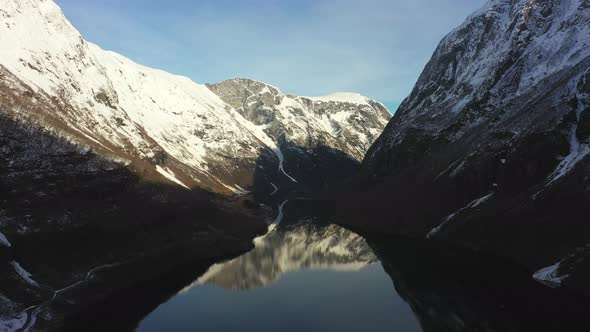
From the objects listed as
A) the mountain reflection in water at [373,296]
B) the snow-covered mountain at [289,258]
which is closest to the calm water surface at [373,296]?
the mountain reflection in water at [373,296]

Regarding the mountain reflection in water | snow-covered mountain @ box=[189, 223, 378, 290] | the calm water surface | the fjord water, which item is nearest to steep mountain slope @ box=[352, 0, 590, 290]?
the mountain reflection in water

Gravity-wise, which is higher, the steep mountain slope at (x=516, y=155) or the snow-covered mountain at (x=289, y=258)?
the steep mountain slope at (x=516, y=155)

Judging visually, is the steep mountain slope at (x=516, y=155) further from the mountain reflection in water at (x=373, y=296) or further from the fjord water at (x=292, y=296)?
the fjord water at (x=292, y=296)

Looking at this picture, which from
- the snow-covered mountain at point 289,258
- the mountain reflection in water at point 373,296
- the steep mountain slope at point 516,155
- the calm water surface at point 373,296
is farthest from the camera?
the snow-covered mountain at point 289,258

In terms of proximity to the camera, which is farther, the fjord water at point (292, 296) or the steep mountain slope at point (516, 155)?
the steep mountain slope at point (516, 155)

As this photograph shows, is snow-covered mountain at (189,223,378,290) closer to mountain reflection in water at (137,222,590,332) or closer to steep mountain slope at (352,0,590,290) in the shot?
mountain reflection in water at (137,222,590,332)

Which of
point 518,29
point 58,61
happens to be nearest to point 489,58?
point 518,29

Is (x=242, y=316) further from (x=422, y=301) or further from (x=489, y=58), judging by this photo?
(x=489, y=58)

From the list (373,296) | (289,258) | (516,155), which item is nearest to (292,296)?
(373,296)
